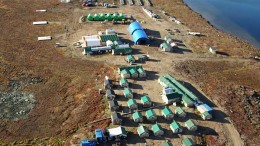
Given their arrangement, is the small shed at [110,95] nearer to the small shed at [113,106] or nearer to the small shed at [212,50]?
the small shed at [113,106]

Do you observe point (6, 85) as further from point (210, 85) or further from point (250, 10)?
point (250, 10)

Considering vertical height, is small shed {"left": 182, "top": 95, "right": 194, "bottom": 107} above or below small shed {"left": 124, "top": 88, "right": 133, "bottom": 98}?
below

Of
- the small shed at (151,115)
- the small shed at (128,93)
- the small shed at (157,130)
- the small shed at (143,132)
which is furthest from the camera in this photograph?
the small shed at (128,93)

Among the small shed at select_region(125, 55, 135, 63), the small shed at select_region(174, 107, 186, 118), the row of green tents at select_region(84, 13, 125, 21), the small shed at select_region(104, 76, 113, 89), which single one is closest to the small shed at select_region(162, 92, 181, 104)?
the small shed at select_region(174, 107, 186, 118)

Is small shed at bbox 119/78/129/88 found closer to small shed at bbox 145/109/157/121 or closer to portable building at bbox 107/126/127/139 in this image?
small shed at bbox 145/109/157/121

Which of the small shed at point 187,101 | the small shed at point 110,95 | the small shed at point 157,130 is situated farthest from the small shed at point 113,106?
the small shed at point 187,101

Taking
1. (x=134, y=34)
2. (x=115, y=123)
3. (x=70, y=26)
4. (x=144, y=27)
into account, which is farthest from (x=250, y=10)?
(x=115, y=123)
